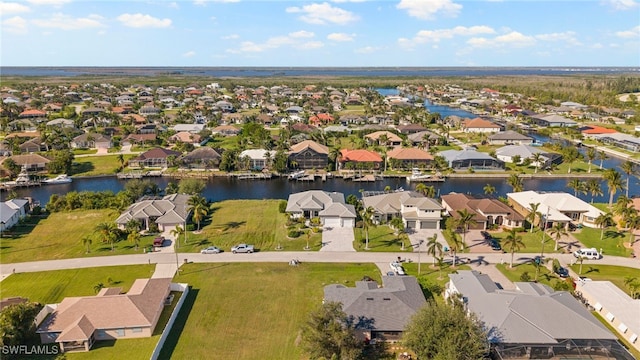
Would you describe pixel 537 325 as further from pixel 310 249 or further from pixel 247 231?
pixel 247 231

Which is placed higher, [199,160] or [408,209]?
[199,160]

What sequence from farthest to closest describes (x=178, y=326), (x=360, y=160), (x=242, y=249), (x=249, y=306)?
(x=360, y=160)
(x=242, y=249)
(x=249, y=306)
(x=178, y=326)

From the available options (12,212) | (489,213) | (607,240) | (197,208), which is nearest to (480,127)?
(489,213)

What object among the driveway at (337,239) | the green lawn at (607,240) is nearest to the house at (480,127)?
the green lawn at (607,240)

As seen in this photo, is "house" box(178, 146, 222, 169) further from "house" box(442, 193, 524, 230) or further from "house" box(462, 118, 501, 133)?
"house" box(462, 118, 501, 133)

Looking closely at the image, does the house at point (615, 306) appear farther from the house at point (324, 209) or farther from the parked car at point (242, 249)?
the parked car at point (242, 249)
